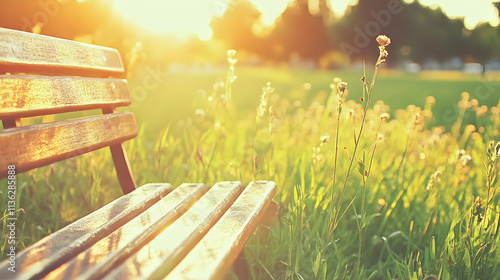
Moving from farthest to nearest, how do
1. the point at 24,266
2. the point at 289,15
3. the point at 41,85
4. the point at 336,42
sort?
the point at 289,15 < the point at 336,42 < the point at 41,85 < the point at 24,266

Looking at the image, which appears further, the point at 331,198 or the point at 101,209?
the point at 331,198

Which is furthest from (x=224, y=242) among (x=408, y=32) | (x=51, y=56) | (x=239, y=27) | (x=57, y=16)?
(x=239, y=27)

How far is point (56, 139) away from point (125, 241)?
492 mm

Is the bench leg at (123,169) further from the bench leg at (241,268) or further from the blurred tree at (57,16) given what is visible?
the blurred tree at (57,16)

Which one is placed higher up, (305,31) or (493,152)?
(305,31)

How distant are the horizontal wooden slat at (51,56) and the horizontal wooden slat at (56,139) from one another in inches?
7.7

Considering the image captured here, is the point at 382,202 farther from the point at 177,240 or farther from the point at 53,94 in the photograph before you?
the point at 53,94

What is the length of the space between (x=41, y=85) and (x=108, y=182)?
1.50 m

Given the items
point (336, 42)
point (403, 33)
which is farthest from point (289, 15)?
point (403, 33)

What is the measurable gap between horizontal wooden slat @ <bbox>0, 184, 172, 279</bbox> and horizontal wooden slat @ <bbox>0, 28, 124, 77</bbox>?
1.71 ft

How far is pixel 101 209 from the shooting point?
1698mm

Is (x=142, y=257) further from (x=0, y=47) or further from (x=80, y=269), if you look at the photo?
(x=0, y=47)

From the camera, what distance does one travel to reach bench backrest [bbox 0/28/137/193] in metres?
1.43

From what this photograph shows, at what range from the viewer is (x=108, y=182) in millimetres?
3029
